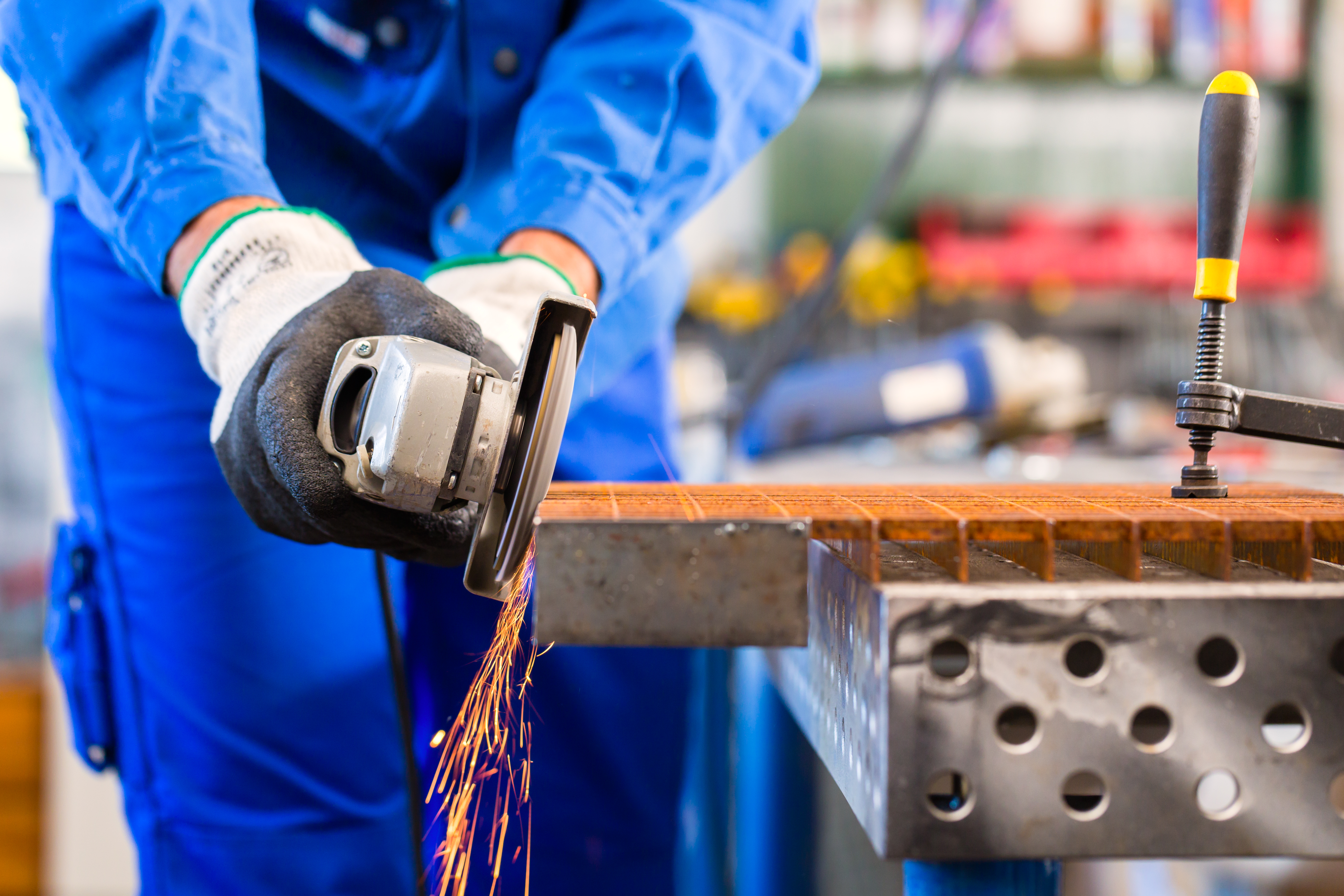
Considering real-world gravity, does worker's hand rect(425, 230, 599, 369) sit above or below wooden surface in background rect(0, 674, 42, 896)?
above

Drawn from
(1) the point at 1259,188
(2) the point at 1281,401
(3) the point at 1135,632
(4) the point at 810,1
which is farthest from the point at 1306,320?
(3) the point at 1135,632

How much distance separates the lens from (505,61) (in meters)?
0.94

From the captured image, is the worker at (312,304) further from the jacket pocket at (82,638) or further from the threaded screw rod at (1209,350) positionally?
the threaded screw rod at (1209,350)

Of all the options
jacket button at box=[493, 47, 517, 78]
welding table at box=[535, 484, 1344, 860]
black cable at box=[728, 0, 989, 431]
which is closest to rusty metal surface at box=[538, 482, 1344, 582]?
welding table at box=[535, 484, 1344, 860]

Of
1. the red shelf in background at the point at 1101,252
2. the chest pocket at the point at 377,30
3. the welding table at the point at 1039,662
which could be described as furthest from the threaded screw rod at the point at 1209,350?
the red shelf in background at the point at 1101,252

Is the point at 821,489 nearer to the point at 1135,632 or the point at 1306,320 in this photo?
the point at 1135,632

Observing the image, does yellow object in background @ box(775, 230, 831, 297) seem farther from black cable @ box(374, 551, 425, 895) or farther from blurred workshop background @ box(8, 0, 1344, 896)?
black cable @ box(374, 551, 425, 895)

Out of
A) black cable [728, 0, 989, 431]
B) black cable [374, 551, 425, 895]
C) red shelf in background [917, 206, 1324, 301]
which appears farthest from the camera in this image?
red shelf in background [917, 206, 1324, 301]

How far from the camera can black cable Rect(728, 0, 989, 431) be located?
1367 millimetres

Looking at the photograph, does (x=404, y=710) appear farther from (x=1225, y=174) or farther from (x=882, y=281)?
(x=882, y=281)

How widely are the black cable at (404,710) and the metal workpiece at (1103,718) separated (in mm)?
514

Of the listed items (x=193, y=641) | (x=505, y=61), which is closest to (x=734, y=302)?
(x=505, y=61)

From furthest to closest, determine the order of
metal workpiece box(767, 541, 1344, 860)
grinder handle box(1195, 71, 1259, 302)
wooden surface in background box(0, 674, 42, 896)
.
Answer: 1. wooden surface in background box(0, 674, 42, 896)
2. grinder handle box(1195, 71, 1259, 302)
3. metal workpiece box(767, 541, 1344, 860)

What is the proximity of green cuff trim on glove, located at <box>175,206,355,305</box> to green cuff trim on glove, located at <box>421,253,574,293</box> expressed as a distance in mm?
80
